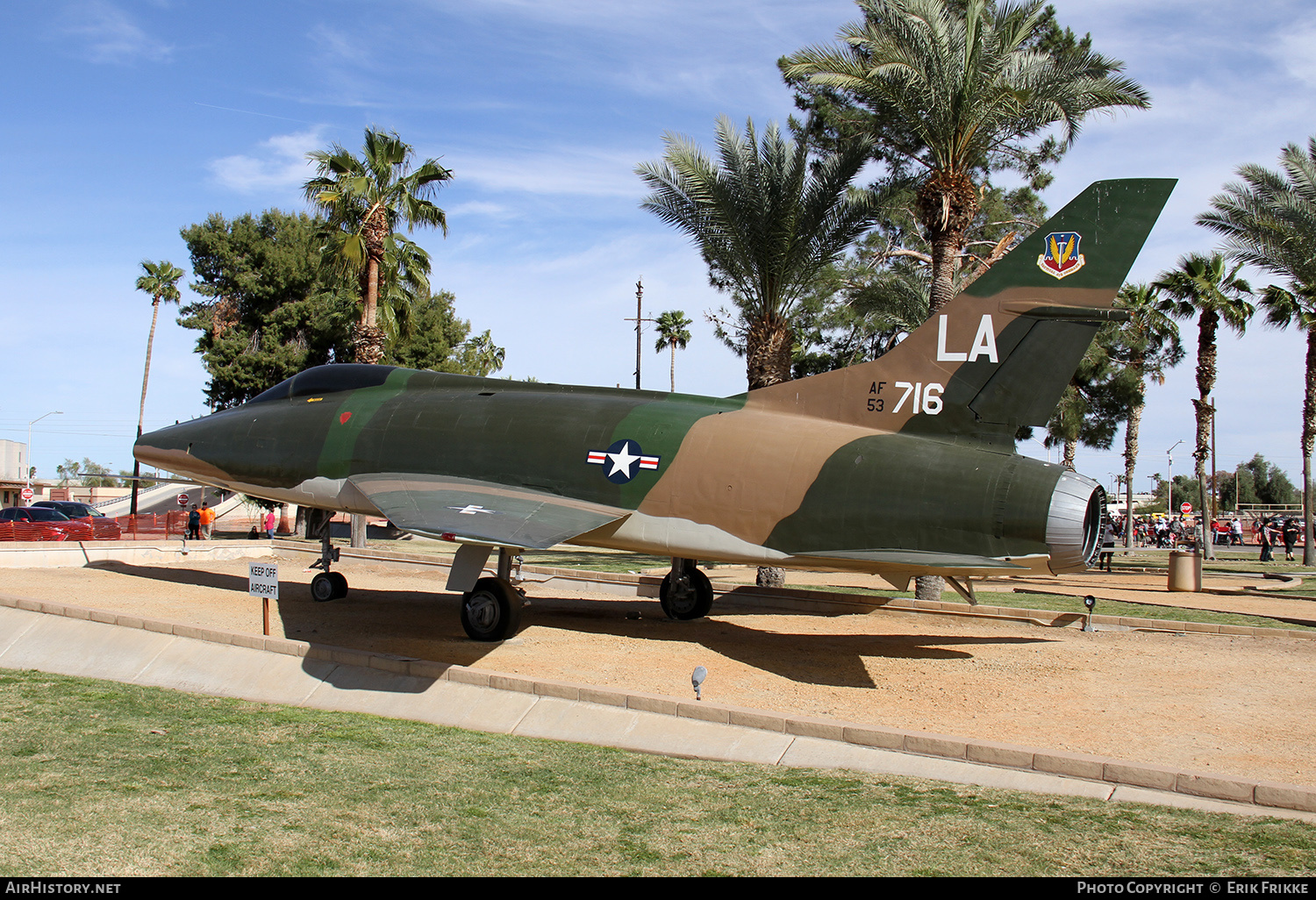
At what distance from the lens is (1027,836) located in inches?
245

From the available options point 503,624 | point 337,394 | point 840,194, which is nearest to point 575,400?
point 503,624

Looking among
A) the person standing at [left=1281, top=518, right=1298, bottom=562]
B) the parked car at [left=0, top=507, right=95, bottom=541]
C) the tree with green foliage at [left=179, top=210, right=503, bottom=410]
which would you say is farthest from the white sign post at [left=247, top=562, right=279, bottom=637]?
the person standing at [left=1281, top=518, right=1298, bottom=562]

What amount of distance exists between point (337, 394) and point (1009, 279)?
37.8 feet

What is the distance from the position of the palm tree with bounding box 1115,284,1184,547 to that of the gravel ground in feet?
111

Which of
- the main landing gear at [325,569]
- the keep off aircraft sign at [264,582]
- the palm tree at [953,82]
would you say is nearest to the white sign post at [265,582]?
the keep off aircraft sign at [264,582]

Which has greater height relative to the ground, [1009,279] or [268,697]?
[1009,279]

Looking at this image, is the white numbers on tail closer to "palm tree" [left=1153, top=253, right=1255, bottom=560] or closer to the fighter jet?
the fighter jet

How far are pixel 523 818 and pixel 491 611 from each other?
7157 millimetres

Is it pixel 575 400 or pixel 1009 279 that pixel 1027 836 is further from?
pixel 575 400

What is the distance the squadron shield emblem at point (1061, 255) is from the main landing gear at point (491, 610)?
8.56 m

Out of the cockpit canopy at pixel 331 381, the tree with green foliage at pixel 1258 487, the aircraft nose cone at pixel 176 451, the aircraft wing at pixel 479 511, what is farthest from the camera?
the tree with green foliage at pixel 1258 487

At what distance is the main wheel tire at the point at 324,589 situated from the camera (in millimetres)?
17344

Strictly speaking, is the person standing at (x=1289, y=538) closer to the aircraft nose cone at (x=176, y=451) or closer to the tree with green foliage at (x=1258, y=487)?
the aircraft nose cone at (x=176, y=451)

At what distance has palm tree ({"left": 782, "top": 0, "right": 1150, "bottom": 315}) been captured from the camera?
1998 cm
